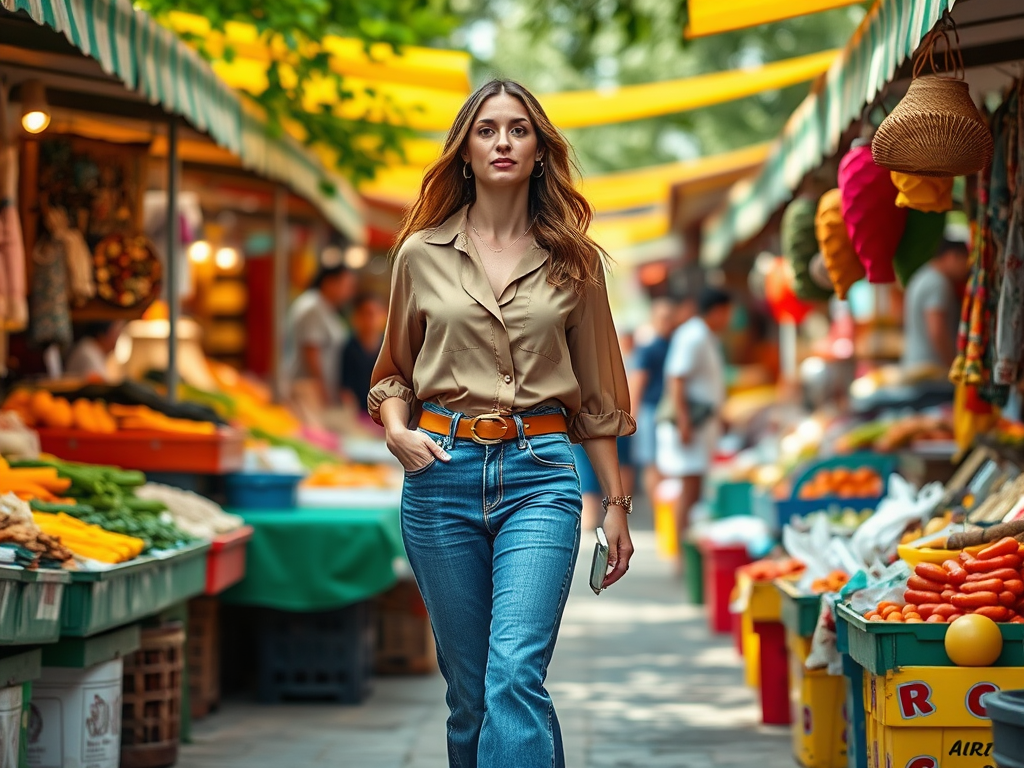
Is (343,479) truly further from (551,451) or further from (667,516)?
(667,516)

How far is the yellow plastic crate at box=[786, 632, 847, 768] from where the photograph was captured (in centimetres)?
563

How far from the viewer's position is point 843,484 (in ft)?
26.8

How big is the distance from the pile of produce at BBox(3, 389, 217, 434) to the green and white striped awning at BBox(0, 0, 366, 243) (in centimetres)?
139

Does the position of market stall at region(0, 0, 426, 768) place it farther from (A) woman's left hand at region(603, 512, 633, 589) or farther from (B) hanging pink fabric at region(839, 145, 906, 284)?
(B) hanging pink fabric at region(839, 145, 906, 284)

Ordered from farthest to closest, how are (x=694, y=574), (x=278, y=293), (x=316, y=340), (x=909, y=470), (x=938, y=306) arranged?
(x=316, y=340)
(x=278, y=293)
(x=694, y=574)
(x=938, y=306)
(x=909, y=470)

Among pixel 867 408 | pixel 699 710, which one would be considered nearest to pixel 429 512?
pixel 699 710

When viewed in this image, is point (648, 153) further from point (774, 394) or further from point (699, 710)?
point (699, 710)

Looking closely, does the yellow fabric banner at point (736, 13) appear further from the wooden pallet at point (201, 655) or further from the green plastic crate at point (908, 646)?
the wooden pallet at point (201, 655)

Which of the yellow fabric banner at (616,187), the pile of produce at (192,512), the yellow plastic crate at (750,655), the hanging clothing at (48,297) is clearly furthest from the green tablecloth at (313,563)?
the yellow fabric banner at (616,187)

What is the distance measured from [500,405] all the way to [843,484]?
189 inches

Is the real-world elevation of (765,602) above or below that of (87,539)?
below

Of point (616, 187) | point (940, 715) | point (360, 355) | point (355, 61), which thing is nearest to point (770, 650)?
point (940, 715)

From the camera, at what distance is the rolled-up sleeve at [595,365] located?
3953mm

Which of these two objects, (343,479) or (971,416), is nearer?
(971,416)
